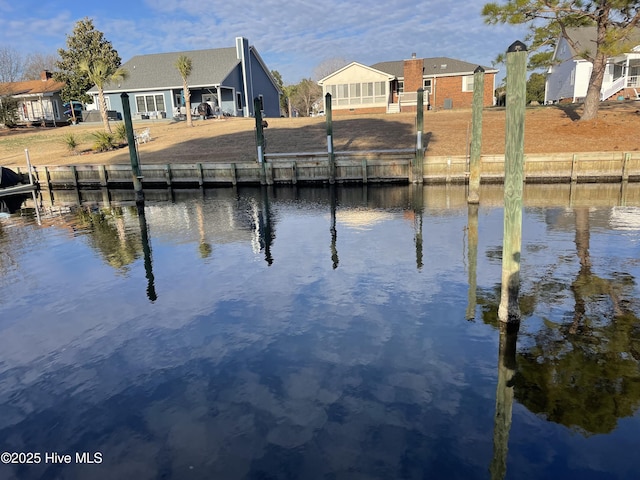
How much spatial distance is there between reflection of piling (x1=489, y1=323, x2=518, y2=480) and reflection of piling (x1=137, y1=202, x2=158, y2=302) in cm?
664

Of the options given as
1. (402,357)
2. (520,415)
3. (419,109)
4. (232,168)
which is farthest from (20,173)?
(520,415)

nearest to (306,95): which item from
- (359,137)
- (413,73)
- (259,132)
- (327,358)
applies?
(413,73)

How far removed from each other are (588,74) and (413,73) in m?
15.6

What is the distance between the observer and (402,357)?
22.8 ft

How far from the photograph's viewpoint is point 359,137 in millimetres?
30219

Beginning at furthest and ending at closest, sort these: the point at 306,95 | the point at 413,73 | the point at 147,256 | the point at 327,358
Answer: the point at 306,95 → the point at 413,73 → the point at 147,256 → the point at 327,358

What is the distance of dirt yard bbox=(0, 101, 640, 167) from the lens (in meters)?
24.9

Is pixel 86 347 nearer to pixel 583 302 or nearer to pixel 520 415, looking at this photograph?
pixel 520 415

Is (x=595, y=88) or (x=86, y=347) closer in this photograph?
(x=86, y=347)

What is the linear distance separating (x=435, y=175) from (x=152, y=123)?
2924 centimetres

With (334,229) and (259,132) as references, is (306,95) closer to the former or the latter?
(259,132)

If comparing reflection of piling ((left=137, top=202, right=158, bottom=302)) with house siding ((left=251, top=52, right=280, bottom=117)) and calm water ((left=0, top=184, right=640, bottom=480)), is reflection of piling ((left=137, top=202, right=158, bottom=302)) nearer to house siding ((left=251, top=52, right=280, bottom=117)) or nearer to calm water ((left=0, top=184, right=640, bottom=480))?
calm water ((left=0, top=184, right=640, bottom=480))

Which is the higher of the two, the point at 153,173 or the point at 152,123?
the point at 152,123

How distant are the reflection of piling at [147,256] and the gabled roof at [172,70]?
2763cm
